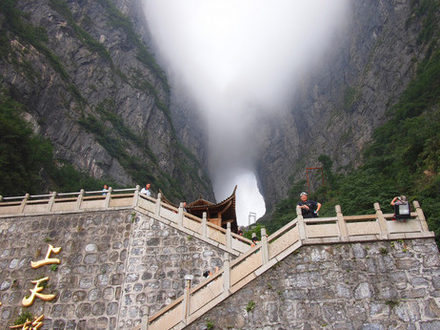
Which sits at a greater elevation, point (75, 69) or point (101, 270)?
point (75, 69)

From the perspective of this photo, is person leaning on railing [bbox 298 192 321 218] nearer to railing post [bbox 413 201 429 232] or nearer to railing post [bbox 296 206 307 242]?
railing post [bbox 296 206 307 242]

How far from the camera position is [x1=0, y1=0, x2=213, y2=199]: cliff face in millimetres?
35875

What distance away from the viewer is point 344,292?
28.4 feet

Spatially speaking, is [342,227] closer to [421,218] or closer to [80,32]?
[421,218]

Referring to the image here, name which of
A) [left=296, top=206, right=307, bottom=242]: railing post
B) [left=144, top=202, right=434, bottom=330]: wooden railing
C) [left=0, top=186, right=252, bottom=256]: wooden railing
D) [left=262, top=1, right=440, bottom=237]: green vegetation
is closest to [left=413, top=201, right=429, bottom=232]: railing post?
[left=144, top=202, right=434, bottom=330]: wooden railing

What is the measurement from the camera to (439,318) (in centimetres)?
805

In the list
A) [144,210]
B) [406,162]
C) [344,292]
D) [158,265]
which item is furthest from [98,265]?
[406,162]

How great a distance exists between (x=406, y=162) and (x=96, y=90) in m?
39.6

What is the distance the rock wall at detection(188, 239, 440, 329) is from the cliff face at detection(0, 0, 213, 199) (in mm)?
30490

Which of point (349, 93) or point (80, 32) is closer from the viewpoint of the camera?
point (80, 32)

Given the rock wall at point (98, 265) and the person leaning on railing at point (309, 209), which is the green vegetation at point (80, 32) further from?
the person leaning on railing at point (309, 209)

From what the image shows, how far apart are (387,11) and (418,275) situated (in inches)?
2257

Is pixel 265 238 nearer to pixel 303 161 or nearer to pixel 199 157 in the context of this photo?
pixel 303 161

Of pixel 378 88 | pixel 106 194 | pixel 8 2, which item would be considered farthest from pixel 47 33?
pixel 378 88
